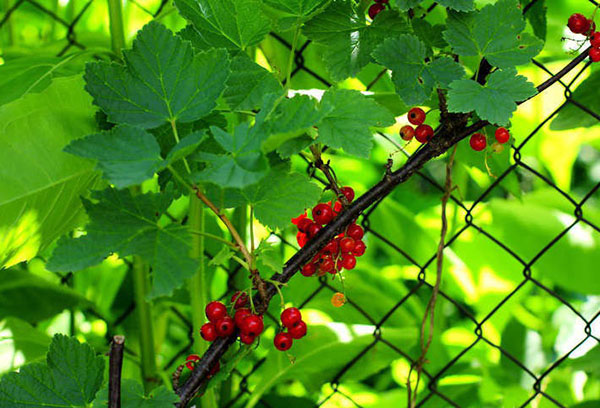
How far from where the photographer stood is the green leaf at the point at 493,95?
625mm

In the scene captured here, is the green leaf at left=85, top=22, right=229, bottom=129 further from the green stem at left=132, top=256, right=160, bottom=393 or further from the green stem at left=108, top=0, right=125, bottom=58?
the green stem at left=132, top=256, right=160, bottom=393

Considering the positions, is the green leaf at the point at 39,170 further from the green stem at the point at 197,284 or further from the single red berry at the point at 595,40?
the single red berry at the point at 595,40

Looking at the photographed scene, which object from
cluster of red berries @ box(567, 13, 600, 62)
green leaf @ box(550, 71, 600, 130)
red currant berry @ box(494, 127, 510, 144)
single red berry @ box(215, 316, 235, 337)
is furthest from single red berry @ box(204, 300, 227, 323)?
green leaf @ box(550, 71, 600, 130)

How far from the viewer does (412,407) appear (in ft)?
3.14

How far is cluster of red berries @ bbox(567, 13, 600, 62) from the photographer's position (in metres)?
0.78

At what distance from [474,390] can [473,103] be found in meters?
0.77

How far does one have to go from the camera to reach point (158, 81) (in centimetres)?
57

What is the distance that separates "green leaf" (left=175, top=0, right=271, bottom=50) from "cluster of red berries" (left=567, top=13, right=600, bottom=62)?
0.37 m

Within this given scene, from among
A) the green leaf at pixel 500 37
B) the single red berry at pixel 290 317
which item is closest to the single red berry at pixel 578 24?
the green leaf at pixel 500 37

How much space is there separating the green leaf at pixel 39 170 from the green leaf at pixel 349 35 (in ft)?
0.82

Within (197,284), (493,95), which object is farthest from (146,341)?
(493,95)

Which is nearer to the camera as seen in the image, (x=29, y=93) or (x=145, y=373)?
(x=29, y=93)

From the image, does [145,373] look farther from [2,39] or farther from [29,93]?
[2,39]

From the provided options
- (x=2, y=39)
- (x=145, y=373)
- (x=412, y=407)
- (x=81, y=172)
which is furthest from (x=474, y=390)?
(x=2, y=39)
